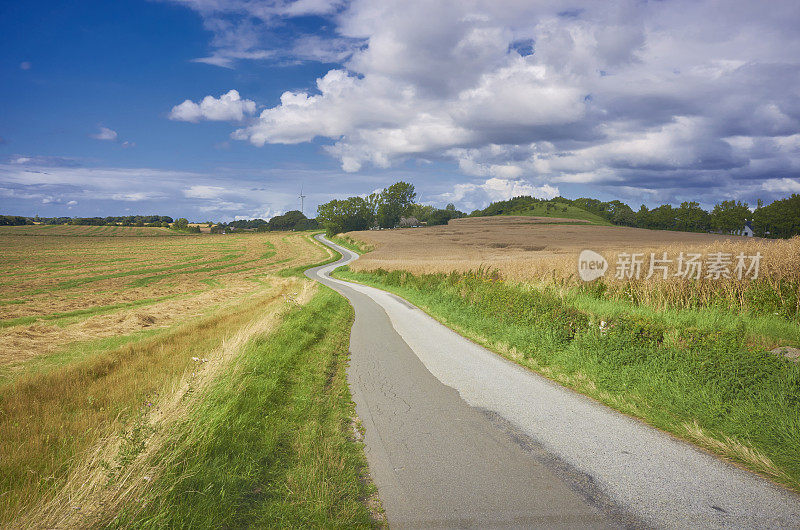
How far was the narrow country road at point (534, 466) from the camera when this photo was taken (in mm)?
4199

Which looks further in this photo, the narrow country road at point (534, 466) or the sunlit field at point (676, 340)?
the sunlit field at point (676, 340)

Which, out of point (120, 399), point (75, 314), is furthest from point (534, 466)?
point (75, 314)

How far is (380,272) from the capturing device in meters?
41.5

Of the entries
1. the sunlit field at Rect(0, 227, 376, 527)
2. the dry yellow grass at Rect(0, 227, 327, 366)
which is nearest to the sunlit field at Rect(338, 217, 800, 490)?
the sunlit field at Rect(0, 227, 376, 527)

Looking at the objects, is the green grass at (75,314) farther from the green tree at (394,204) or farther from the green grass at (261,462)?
the green tree at (394,204)

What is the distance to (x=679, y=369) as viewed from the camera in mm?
6891

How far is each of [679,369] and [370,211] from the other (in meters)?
131

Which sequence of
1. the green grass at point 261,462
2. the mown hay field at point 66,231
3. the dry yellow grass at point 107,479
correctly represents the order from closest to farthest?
the dry yellow grass at point 107,479 → the green grass at point 261,462 → the mown hay field at point 66,231

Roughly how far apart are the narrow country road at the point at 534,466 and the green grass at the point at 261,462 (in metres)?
0.48

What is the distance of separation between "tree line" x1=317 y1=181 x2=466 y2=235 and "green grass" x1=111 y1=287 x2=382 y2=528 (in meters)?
120

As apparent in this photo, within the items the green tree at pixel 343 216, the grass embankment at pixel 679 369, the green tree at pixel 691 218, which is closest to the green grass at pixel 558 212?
the green tree at pixel 691 218

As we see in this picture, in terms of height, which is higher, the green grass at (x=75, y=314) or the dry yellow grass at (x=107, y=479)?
the dry yellow grass at (x=107, y=479)

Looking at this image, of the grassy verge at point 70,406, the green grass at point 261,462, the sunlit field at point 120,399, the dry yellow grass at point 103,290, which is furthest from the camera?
the dry yellow grass at point 103,290

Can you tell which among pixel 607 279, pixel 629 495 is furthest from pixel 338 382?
pixel 607 279
